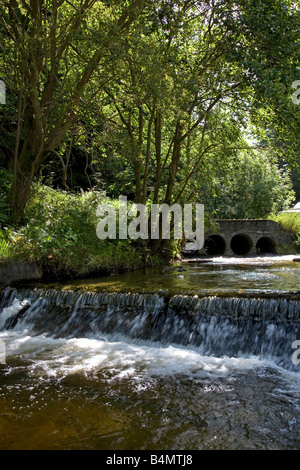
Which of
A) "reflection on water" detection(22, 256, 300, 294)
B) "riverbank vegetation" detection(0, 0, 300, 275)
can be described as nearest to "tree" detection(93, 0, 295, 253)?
"riverbank vegetation" detection(0, 0, 300, 275)

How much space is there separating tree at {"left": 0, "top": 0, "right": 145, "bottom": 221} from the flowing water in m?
3.57

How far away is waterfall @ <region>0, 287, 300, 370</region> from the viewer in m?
5.55

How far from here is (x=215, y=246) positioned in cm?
1995

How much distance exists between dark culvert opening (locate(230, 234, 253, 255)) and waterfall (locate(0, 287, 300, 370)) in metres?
12.5

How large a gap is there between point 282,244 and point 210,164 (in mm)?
7398

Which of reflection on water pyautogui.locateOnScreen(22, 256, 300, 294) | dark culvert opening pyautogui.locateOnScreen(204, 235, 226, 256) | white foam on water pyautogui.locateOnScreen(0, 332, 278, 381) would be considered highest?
dark culvert opening pyautogui.locateOnScreen(204, 235, 226, 256)

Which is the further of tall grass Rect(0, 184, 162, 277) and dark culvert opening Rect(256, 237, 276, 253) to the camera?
dark culvert opening Rect(256, 237, 276, 253)

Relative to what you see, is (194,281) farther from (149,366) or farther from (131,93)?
(131,93)

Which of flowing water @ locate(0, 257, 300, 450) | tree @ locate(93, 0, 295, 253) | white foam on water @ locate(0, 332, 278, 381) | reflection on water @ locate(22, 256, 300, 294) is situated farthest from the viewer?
tree @ locate(93, 0, 295, 253)

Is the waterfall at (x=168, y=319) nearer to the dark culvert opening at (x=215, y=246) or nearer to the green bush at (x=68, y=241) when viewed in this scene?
the green bush at (x=68, y=241)

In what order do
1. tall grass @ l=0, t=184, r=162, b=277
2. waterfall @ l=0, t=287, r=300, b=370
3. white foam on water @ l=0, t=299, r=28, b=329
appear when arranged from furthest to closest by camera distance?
tall grass @ l=0, t=184, r=162, b=277 → white foam on water @ l=0, t=299, r=28, b=329 → waterfall @ l=0, t=287, r=300, b=370

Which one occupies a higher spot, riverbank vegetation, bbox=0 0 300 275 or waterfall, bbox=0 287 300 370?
riverbank vegetation, bbox=0 0 300 275

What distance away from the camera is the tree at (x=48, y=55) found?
8125mm

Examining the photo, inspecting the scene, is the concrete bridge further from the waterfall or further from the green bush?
the waterfall
